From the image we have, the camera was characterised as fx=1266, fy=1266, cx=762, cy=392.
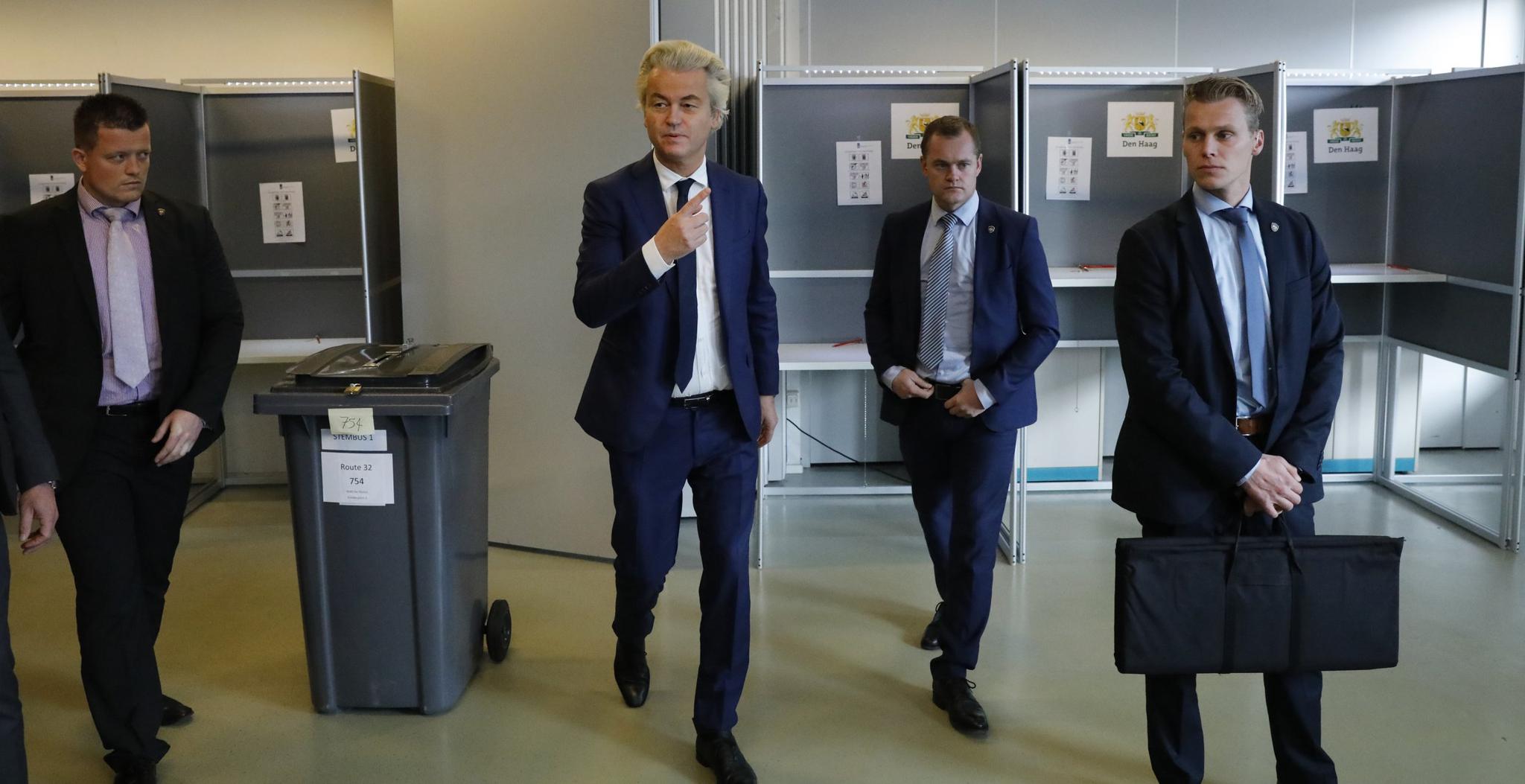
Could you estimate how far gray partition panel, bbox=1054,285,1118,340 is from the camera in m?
5.90

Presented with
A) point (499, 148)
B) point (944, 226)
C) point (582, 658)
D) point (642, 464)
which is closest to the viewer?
point (642, 464)

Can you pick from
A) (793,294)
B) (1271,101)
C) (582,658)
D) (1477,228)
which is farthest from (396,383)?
(1477,228)

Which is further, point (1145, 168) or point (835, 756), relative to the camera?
point (1145, 168)

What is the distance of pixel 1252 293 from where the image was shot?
2.58m

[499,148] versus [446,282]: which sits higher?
[499,148]

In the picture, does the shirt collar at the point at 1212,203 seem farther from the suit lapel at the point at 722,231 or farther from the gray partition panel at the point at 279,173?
the gray partition panel at the point at 279,173

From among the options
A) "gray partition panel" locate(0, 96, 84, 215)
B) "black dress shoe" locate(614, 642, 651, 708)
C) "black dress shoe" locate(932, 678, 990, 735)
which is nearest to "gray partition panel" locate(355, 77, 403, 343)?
"gray partition panel" locate(0, 96, 84, 215)

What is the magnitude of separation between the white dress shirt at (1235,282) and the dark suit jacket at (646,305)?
1.03m

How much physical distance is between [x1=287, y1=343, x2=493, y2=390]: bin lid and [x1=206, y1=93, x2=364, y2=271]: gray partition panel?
8.15ft

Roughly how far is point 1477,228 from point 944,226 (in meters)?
3.01

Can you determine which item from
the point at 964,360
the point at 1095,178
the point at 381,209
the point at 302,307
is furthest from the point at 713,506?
the point at 302,307

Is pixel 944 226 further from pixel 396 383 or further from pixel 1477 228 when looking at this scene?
pixel 1477 228

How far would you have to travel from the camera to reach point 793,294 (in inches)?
227

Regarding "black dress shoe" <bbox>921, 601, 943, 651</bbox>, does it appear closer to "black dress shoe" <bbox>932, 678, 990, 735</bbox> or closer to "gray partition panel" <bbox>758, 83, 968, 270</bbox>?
"black dress shoe" <bbox>932, 678, 990, 735</bbox>
